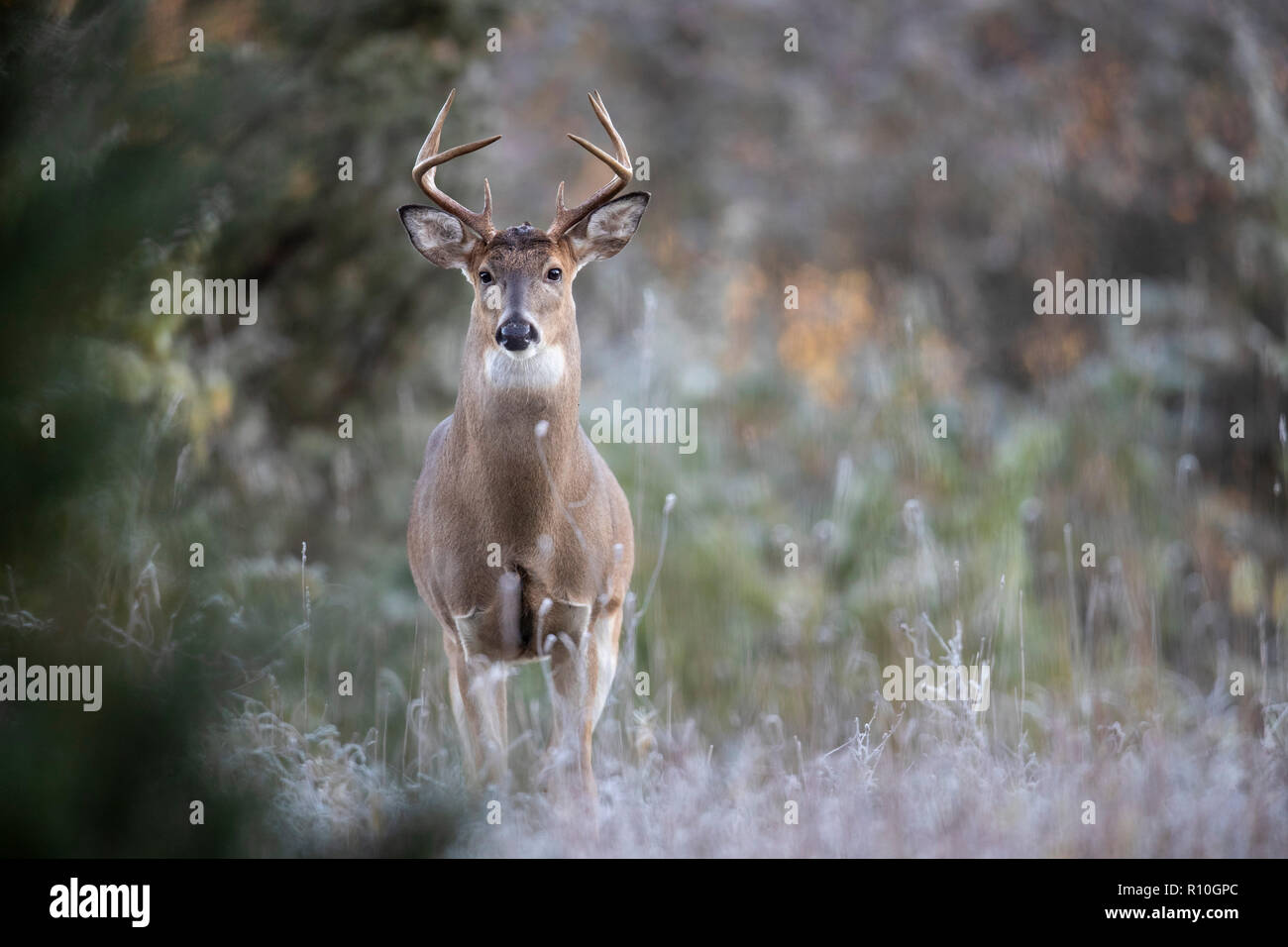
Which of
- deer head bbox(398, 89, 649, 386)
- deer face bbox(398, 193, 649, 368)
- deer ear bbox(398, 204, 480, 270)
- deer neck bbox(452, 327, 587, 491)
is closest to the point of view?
deer face bbox(398, 193, 649, 368)

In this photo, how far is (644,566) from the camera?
24.7 feet

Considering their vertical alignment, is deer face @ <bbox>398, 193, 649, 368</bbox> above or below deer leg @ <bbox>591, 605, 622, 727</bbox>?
above

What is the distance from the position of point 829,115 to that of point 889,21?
0.98 meters

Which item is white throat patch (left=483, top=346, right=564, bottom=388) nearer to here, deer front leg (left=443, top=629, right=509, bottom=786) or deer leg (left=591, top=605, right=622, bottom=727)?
deer leg (left=591, top=605, right=622, bottom=727)

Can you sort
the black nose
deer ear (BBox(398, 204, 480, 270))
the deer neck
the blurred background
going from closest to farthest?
the blurred background < the black nose < the deer neck < deer ear (BBox(398, 204, 480, 270))

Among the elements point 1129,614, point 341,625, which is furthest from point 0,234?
point 1129,614

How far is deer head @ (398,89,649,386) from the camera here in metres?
4.81

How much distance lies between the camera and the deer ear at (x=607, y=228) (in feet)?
16.6

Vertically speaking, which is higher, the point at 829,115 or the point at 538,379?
the point at 829,115

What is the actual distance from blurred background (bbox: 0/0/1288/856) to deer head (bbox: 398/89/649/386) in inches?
36.8

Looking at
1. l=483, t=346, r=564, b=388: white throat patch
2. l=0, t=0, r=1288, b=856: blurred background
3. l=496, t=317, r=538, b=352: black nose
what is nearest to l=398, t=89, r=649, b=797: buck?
l=483, t=346, r=564, b=388: white throat patch

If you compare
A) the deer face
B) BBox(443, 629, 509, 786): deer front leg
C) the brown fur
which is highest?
the deer face

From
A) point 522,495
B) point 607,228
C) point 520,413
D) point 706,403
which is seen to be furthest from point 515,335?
point 706,403
